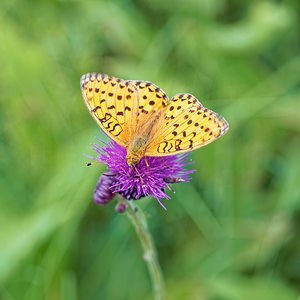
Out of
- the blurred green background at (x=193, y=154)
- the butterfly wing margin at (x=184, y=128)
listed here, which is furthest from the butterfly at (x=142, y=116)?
the blurred green background at (x=193, y=154)

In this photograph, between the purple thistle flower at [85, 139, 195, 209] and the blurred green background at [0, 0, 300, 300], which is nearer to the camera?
the purple thistle flower at [85, 139, 195, 209]

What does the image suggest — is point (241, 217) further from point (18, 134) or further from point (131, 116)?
point (18, 134)

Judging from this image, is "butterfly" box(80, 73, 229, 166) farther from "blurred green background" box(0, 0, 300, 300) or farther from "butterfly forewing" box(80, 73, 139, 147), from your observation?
"blurred green background" box(0, 0, 300, 300)

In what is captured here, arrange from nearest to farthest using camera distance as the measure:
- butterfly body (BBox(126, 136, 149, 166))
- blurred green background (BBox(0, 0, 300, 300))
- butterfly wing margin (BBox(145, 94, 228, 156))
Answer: butterfly wing margin (BBox(145, 94, 228, 156)), butterfly body (BBox(126, 136, 149, 166)), blurred green background (BBox(0, 0, 300, 300))

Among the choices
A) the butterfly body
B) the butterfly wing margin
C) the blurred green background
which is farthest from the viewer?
the blurred green background

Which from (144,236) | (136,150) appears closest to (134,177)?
(136,150)

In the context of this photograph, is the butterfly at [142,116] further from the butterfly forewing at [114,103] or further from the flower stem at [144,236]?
the flower stem at [144,236]

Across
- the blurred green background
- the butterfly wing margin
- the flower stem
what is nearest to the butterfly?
the butterfly wing margin

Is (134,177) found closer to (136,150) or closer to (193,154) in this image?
(136,150)
